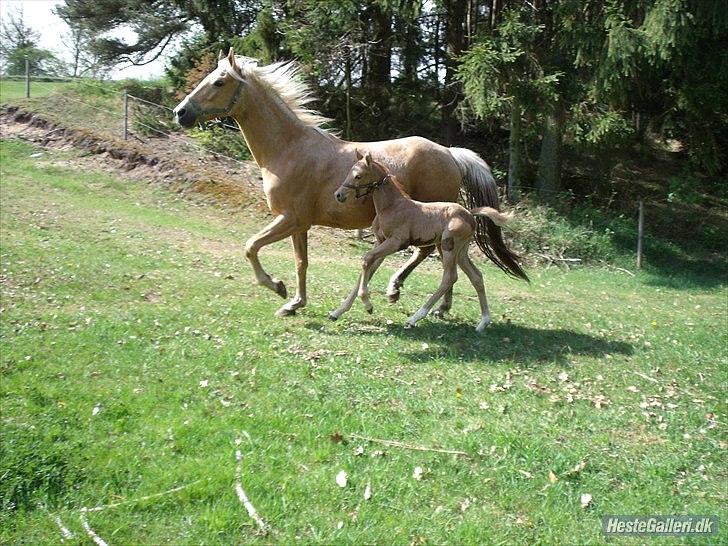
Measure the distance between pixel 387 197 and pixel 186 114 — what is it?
2.98 m

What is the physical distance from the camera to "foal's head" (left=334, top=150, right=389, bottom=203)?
27.9 feet

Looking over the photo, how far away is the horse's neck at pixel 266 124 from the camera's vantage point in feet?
31.6

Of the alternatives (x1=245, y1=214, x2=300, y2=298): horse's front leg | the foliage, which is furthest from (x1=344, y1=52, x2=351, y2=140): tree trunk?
(x1=245, y1=214, x2=300, y2=298): horse's front leg

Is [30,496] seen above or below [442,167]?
below

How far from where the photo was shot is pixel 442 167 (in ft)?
32.5

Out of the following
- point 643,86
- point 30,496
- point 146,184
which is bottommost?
point 30,496

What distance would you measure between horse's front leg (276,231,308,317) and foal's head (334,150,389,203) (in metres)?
1.59

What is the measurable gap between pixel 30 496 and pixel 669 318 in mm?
10414

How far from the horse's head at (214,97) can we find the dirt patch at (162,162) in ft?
35.4

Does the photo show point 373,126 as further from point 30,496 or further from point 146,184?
point 30,496

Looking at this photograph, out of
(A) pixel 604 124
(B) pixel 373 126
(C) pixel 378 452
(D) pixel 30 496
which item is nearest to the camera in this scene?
(D) pixel 30 496

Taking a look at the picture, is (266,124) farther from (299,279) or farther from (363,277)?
(363,277)

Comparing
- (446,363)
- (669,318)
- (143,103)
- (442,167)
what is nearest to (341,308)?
(446,363)

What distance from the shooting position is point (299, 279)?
9.84 meters
